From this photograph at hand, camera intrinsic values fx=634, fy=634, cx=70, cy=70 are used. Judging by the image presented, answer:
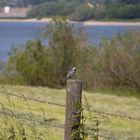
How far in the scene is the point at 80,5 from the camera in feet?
190

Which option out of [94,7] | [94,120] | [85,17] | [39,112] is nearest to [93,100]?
[39,112]

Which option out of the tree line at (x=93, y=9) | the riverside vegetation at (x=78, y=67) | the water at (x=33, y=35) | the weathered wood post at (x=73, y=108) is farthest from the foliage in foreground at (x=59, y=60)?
the tree line at (x=93, y=9)

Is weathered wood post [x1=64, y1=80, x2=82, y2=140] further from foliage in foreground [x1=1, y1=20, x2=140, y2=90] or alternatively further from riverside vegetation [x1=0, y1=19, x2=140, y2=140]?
foliage in foreground [x1=1, y1=20, x2=140, y2=90]

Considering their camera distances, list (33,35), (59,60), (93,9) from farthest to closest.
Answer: (93,9)
(33,35)
(59,60)

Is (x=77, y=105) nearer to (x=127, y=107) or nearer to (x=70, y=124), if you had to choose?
(x=70, y=124)

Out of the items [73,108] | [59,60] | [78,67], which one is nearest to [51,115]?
[78,67]

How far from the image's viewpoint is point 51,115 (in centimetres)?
1306

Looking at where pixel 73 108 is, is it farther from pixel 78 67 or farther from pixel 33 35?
pixel 33 35

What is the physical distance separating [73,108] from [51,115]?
7.77 meters

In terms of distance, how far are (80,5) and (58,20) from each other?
36.7 metres

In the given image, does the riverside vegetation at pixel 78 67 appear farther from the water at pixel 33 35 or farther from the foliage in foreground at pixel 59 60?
the water at pixel 33 35

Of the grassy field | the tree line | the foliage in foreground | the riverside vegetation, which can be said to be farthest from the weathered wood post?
the tree line

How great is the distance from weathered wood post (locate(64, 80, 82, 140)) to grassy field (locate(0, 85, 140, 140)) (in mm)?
635

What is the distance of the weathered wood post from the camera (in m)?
5.28
